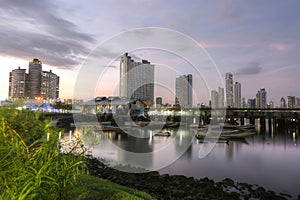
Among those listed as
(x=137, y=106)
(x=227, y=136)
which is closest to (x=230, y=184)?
(x=227, y=136)

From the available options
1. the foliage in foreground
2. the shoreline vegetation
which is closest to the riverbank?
the shoreline vegetation

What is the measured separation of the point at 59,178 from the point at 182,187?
481 inches

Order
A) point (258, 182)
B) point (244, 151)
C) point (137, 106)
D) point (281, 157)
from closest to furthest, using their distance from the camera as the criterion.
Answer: point (258, 182) → point (281, 157) → point (244, 151) → point (137, 106)

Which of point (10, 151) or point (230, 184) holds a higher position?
point (10, 151)

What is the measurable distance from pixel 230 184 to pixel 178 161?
357 inches

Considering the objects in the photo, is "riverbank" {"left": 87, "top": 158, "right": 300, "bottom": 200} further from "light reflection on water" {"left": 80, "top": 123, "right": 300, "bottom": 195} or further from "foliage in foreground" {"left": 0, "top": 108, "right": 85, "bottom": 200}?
"foliage in foreground" {"left": 0, "top": 108, "right": 85, "bottom": 200}

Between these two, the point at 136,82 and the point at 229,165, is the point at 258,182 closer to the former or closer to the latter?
the point at 229,165

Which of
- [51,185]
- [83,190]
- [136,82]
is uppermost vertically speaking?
[136,82]

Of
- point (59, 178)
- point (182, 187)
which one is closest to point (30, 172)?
point (59, 178)

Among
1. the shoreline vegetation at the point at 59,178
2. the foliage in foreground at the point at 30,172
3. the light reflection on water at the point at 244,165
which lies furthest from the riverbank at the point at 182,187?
the foliage in foreground at the point at 30,172

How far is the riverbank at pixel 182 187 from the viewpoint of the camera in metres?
13.1

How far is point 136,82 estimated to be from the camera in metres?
36.2

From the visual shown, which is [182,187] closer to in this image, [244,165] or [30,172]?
[30,172]

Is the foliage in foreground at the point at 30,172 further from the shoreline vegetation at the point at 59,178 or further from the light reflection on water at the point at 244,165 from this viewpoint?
the light reflection on water at the point at 244,165
